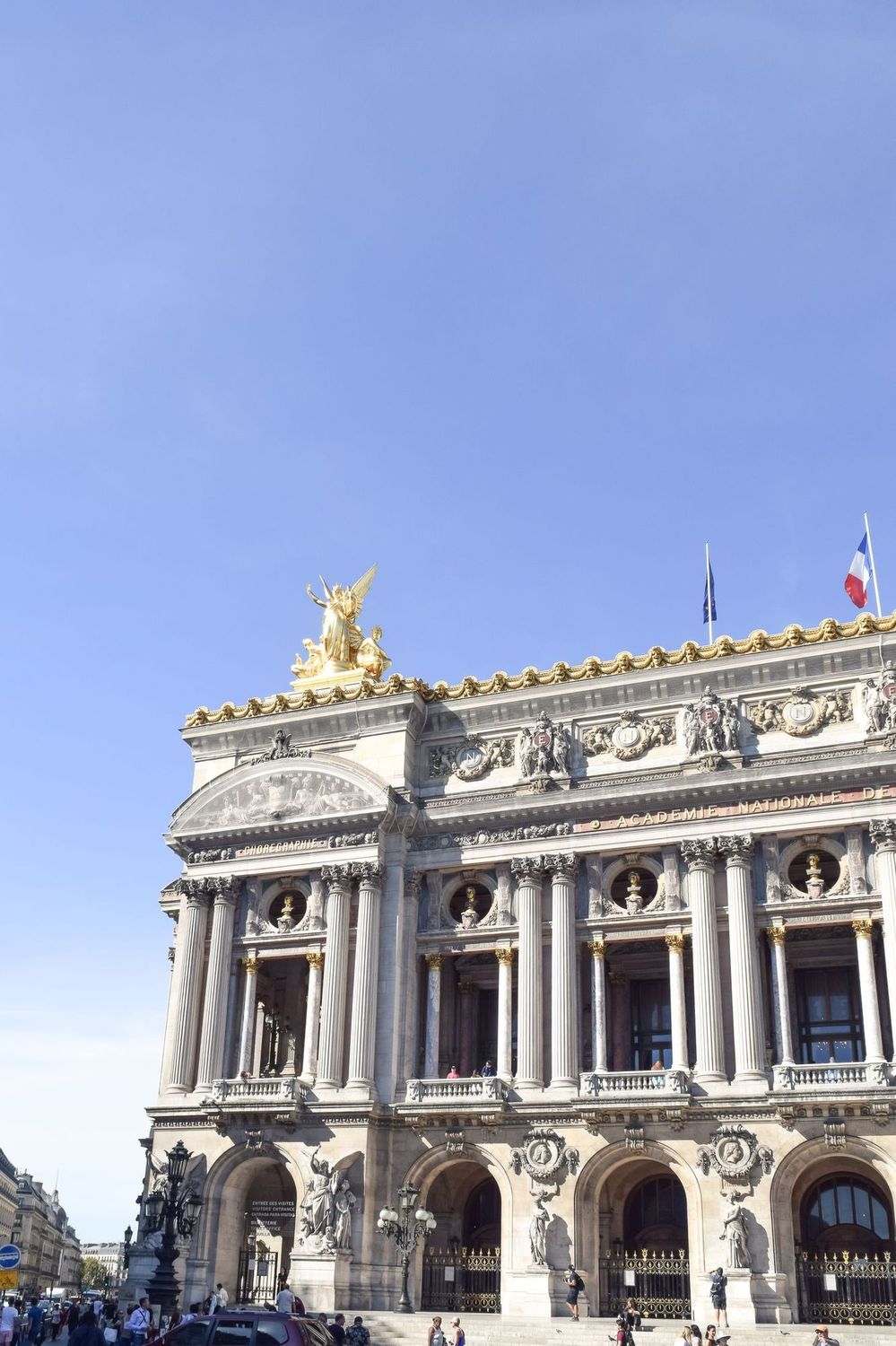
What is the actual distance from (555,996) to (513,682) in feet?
36.1

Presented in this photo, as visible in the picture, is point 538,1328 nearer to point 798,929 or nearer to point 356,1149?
point 356,1149

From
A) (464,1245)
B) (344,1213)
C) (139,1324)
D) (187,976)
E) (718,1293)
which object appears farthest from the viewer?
(187,976)

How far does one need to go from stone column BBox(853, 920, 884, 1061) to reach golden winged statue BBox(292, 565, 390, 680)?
2022cm

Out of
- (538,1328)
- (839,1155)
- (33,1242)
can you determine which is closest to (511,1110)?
(538,1328)

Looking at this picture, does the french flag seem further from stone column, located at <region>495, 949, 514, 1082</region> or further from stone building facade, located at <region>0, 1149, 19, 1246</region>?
stone building facade, located at <region>0, 1149, 19, 1246</region>

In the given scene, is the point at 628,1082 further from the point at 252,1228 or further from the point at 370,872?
the point at 252,1228

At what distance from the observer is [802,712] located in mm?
44000

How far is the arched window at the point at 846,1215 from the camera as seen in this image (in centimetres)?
4072

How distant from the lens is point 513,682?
48094 millimetres

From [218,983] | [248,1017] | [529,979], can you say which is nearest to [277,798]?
[218,983]

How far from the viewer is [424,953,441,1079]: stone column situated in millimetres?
44438

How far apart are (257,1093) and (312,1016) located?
3150 millimetres

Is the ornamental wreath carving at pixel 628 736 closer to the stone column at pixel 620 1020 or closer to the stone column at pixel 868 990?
the stone column at pixel 620 1020

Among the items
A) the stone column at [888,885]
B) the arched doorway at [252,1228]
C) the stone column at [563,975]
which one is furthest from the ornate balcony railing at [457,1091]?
the stone column at [888,885]
